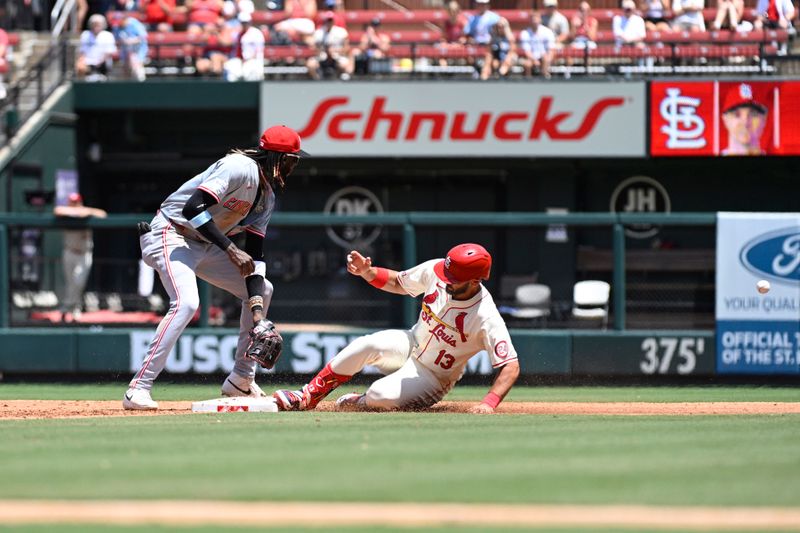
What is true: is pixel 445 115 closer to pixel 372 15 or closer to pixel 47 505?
pixel 372 15

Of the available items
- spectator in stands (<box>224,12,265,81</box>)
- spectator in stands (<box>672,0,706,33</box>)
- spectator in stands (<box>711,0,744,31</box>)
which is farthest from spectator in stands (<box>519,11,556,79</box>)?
spectator in stands (<box>224,12,265,81</box>)

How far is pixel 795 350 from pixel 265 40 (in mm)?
9925

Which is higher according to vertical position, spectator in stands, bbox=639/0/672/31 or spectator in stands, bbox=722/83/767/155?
spectator in stands, bbox=639/0/672/31

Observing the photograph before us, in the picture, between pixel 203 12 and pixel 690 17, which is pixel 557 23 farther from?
pixel 203 12

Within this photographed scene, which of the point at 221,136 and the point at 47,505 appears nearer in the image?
the point at 47,505

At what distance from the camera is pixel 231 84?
742 inches

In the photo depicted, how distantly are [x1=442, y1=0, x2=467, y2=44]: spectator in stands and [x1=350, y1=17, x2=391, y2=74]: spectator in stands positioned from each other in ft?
3.01

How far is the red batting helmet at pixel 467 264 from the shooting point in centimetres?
772

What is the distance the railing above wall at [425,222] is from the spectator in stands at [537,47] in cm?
556

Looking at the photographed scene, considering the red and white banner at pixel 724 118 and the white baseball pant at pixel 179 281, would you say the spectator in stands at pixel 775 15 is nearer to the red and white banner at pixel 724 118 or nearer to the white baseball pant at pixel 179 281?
the red and white banner at pixel 724 118

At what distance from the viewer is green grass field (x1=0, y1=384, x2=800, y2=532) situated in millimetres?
4973

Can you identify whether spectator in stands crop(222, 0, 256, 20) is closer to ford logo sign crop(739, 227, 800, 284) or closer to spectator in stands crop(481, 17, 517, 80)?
spectator in stands crop(481, 17, 517, 80)

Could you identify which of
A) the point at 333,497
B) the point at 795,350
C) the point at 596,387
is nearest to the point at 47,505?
the point at 333,497

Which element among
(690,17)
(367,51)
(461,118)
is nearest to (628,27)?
→ (690,17)
